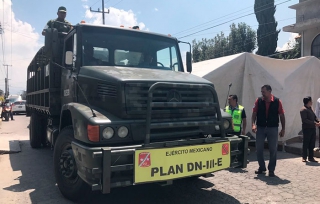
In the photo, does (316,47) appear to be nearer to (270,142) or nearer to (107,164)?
(270,142)

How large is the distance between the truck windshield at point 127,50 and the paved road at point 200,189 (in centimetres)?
206

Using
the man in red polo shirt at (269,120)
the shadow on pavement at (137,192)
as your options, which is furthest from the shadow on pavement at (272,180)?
the shadow on pavement at (137,192)

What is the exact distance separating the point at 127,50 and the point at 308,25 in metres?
16.8

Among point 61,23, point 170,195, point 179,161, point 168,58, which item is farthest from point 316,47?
point 179,161

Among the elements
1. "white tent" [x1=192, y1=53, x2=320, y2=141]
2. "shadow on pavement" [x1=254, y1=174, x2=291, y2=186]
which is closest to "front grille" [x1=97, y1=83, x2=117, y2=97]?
"shadow on pavement" [x1=254, y1=174, x2=291, y2=186]

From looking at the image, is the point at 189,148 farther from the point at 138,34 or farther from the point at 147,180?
the point at 138,34

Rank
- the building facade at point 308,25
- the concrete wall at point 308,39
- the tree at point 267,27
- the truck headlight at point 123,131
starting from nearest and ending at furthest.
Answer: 1. the truck headlight at point 123,131
2. the building facade at point 308,25
3. the concrete wall at point 308,39
4. the tree at point 267,27

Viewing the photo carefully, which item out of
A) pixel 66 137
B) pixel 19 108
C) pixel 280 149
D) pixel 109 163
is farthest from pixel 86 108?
pixel 19 108

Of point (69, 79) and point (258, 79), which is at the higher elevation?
point (258, 79)

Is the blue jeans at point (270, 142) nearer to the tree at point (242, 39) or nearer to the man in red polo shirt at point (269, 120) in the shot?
the man in red polo shirt at point (269, 120)

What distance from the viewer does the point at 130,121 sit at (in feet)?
11.6

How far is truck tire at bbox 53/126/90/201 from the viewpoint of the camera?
3.90 meters

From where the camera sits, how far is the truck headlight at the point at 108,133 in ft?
11.0

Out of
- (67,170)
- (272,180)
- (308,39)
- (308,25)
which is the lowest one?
(272,180)
